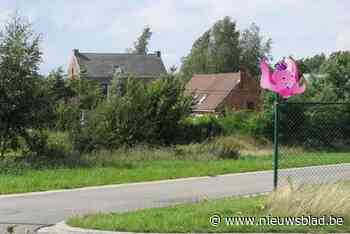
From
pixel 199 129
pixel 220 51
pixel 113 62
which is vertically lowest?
pixel 199 129

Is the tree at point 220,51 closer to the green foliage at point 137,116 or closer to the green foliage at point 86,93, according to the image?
the green foliage at point 137,116

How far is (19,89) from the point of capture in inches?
906

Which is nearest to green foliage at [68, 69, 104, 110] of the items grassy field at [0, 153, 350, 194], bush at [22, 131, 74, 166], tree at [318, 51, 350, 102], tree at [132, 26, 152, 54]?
grassy field at [0, 153, 350, 194]

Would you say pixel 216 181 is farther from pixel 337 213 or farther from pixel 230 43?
pixel 230 43

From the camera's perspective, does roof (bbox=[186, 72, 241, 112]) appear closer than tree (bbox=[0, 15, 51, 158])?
No

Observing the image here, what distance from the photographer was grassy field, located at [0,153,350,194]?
17484mm

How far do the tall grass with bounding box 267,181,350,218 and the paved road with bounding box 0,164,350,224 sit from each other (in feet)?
11.3

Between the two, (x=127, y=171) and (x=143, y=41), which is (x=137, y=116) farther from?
(x=143, y=41)

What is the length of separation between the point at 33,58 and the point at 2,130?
2.55 meters

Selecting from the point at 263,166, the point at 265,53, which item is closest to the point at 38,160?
the point at 263,166

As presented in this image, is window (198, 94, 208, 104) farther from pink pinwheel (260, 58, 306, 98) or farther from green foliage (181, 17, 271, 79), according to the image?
pink pinwheel (260, 58, 306, 98)

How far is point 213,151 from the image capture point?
1161 inches

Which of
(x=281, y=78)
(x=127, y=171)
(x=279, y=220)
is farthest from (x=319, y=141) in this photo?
(x=279, y=220)

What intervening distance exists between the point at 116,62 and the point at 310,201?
9571 cm
